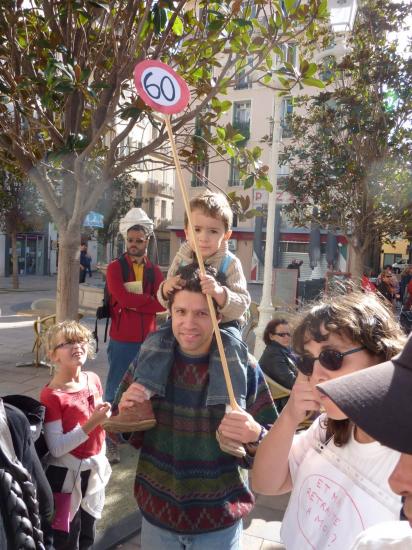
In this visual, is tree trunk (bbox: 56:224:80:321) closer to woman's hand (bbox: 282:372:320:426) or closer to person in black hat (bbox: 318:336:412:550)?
woman's hand (bbox: 282:372:320:426)

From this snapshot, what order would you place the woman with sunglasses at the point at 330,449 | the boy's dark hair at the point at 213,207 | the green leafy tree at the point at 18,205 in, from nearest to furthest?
the woman with sunglasses at the point at 330,449 < the boy's dark hair at the point at 213,207 < the green leafy tree at the point at 18,205

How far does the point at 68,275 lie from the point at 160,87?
7.63ft

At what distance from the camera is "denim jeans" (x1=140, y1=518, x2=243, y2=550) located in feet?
5.81

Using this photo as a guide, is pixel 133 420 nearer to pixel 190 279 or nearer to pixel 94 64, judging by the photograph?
pixel 190 279

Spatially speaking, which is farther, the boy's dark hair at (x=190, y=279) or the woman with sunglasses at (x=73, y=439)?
the woman with sunglasses at (x=73, y=439)

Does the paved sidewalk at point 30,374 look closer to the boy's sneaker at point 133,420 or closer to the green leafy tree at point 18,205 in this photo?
the boy's sneaker at point 133,420

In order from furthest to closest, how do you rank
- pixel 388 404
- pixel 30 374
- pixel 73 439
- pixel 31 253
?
pixel 31 253 → pixel 30 374 → pixel 73 439 → pixel 388 404

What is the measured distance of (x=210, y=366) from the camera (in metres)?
1.82

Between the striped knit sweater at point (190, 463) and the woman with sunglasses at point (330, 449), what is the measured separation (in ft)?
0.74

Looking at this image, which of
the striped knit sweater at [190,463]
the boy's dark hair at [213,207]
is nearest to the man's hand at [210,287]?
the striped knit sweater at [190,463]

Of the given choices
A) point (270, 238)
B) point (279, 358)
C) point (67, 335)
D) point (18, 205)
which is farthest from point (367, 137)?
point (18, 205)

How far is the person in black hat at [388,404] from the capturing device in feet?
2.64

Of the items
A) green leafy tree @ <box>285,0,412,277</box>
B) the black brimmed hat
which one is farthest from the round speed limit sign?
green leafy tree @ <box>285,0,412,277</box>

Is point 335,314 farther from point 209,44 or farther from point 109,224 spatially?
point 109,224
